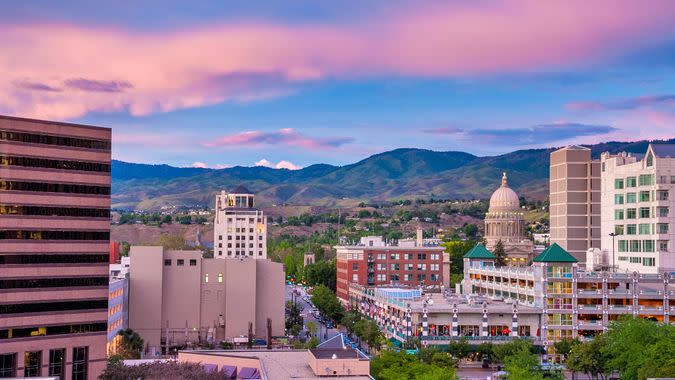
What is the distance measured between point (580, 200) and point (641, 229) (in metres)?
35.3

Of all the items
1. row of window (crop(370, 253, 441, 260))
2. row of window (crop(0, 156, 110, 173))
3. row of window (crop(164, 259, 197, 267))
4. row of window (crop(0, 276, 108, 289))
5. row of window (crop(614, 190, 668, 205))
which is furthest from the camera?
row of window (crop(370, 253, 441, 260))

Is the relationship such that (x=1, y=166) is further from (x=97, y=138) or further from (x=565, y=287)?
(x=565, y=287)

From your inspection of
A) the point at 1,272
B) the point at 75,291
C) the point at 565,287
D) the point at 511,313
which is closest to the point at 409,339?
the point at 511,313

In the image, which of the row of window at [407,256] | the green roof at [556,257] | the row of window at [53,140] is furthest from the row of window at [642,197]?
the row of window at [53,140]

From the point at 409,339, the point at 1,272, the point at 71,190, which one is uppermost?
the point at 71,190

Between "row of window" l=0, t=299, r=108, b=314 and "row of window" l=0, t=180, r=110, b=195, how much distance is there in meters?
11.7

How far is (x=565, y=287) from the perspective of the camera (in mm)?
118688

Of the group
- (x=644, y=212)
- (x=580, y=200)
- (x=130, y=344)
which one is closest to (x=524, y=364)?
(x=644, y=212)

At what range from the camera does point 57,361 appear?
9612cm

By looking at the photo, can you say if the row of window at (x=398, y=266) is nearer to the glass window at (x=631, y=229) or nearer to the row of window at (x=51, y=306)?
the glass window at (x=631, y=229)

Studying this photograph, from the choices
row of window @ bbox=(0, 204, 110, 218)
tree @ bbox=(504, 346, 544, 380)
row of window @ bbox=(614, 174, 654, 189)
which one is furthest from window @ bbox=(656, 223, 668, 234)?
row of window @ bbox=(0, 204, 110, 218)

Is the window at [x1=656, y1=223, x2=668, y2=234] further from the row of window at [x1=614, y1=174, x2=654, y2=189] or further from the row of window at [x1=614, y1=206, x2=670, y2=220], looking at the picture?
the row of window at [x1=614, y1=174, x2=654, y2=189]

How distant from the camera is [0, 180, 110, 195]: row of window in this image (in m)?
93.2

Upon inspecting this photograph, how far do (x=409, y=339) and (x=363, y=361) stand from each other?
44.6 metres
